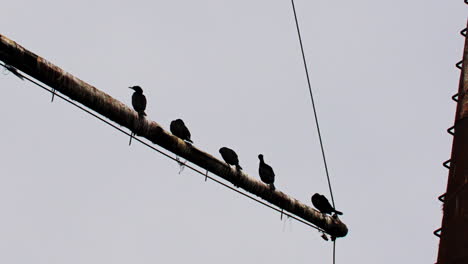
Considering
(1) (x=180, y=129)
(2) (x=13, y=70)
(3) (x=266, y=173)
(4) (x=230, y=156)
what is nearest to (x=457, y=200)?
(1) (x=180, y=129)

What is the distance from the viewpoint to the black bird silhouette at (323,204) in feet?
65.9

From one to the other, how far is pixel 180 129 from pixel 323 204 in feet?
13.6

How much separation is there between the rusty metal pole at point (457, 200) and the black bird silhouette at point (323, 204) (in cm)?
466

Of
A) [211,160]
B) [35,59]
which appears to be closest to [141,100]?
[211,160]

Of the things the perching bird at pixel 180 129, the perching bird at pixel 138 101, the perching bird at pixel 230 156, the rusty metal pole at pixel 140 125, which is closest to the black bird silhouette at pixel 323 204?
the rusty metal pole at pixel 140 125

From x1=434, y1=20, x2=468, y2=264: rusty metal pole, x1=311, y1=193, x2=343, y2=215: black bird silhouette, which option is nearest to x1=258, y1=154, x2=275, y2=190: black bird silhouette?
x1=311, y1=193, x2=343, y2=215: black bird silhouette

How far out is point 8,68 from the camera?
13.2 meters

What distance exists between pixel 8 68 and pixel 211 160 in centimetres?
434

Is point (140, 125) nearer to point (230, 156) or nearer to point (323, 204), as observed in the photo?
point (230, 156)

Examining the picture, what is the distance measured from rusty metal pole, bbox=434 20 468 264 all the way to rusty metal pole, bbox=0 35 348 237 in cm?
357

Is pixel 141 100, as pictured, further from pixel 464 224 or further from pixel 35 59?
pixel 464 224

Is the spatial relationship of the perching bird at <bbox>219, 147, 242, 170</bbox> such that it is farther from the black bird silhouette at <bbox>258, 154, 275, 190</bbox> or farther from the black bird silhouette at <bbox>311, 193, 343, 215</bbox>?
the black bird silhouette at <bbox>311, 193, 343, 215</bbox>

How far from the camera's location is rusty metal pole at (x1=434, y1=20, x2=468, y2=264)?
14.1 m

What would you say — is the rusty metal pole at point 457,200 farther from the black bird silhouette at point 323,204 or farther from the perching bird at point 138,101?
the perching bird at point 138,101
